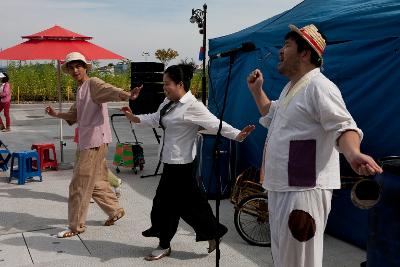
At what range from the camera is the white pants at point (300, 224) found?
2568 millimetres

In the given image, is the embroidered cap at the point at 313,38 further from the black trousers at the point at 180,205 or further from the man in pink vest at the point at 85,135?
the man in pink vest at the point at 85,135

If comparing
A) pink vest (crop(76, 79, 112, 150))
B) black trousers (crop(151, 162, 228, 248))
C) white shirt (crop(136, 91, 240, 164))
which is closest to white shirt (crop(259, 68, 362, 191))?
white shirt (crop(136, 91, 240, 164))

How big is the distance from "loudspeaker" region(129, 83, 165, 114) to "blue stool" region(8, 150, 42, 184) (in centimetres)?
509

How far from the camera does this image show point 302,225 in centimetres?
255

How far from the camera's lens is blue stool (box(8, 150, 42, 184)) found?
7.63 m

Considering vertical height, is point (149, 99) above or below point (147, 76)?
below

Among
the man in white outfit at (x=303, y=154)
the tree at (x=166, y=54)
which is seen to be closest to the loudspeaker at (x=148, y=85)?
the man in white outfit at (x=303, y=154)

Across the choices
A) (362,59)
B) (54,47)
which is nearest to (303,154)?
(362,59)

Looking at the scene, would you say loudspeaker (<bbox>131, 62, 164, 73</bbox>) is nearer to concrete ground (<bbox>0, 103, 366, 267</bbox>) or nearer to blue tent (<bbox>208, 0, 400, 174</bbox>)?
concrete ground (<bbox>0, 103, 366, 267</bbox>)

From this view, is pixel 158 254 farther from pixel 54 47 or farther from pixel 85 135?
pixel 54 47

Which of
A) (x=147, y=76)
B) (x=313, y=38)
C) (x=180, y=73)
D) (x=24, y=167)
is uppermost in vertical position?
(x=147, y=76)

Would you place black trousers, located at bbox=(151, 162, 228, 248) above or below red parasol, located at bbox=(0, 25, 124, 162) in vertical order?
below

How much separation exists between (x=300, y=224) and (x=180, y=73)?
216cm

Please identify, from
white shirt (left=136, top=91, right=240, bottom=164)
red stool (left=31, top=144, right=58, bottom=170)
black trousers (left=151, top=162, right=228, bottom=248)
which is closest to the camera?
white shirt (left=136, top=91, right=240, bottom=164)
